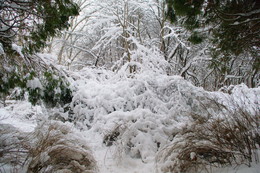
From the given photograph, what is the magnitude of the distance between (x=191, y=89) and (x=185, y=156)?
8.14ft

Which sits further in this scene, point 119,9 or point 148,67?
point 119,9

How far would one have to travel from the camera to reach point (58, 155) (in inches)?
95.1

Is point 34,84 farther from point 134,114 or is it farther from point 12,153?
point 134,114

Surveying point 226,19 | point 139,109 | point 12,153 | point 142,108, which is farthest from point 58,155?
point 226,19

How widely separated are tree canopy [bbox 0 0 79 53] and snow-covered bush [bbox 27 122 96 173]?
1575 millimetres

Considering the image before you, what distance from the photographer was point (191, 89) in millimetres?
4629

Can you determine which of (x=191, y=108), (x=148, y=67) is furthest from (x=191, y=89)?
(x=148, y=67)

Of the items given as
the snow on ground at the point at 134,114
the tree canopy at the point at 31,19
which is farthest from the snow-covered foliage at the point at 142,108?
the tree canopy at the point at 31,19

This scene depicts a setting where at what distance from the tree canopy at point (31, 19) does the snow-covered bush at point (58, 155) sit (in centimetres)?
157

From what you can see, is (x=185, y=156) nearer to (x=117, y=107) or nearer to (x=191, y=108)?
(x=191, y=108)

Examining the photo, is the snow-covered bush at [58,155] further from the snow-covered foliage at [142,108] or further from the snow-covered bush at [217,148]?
the snow-covered bush at [217,148]

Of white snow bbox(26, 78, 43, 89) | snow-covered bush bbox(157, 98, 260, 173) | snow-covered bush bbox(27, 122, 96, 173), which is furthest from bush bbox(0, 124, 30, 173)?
snow-covered bush bbox(157, 98, 260, 173)

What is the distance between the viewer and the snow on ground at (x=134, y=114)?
3.45 metres

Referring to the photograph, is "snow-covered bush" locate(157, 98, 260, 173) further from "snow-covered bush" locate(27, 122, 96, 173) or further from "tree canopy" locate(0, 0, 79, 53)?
"tree canopy" locate(0, 0, 79, 53)
